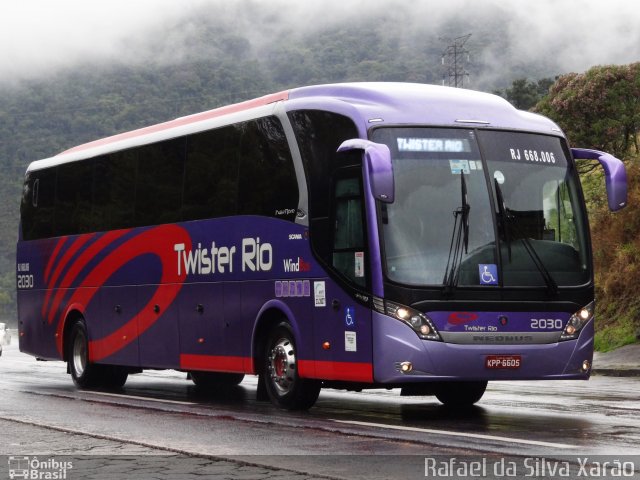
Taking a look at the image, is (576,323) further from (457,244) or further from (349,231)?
(349,231)

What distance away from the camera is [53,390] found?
67.6ft

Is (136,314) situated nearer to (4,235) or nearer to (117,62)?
(4,235)

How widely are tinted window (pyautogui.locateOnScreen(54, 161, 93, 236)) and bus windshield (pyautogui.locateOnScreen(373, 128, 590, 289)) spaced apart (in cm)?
816

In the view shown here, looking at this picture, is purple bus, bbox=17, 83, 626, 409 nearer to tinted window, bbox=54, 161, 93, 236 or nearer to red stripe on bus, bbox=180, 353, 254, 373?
red stripe on bus, bbox=180, 353, 254, 373

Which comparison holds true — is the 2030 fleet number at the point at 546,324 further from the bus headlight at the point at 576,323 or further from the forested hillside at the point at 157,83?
the forested hillside at the point at 157,83

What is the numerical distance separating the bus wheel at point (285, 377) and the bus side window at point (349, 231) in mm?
1393

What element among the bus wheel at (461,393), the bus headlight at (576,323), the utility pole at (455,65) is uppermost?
the utility pole at (455,65)

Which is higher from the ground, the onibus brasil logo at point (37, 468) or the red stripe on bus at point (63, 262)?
the red stripe on bus at point (63, 262)

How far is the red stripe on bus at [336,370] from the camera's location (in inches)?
557

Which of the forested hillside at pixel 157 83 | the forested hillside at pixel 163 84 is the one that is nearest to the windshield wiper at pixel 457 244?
the forested hillside at pixel 163 84

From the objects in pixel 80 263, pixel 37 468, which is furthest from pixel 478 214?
pixel 80 263

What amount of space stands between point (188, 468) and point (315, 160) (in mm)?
5820

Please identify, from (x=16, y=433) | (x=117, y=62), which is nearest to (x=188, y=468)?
(x=16, y=433)

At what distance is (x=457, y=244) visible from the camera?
46.1 ft
